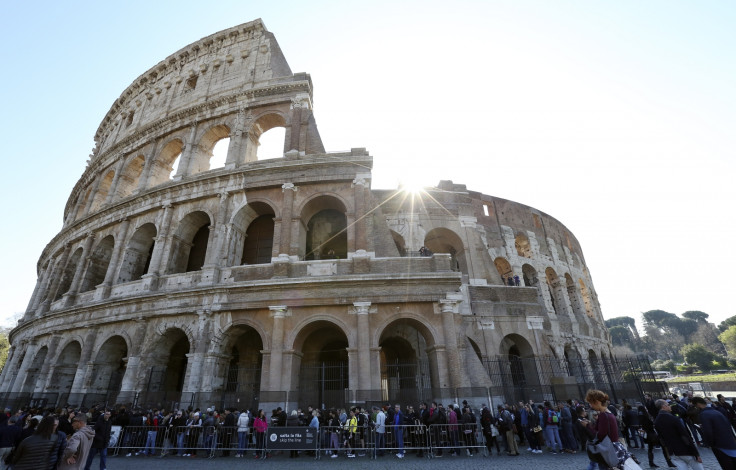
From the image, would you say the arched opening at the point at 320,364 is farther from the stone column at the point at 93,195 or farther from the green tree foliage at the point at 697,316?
the green tree foliage at the point at 697,316

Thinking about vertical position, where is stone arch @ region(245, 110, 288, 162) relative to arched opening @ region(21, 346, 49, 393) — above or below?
above

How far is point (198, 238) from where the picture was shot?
1611 cm

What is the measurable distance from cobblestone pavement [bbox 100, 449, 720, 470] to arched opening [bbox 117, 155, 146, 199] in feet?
47.8

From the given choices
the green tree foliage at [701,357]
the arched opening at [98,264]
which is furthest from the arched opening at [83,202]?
the green tree foliage at [701,357]

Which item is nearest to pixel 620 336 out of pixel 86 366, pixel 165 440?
pixel 165 440

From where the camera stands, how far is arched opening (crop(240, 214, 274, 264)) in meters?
15.1

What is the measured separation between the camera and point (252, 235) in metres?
15.6

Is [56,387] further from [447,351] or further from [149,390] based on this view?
[447,351]

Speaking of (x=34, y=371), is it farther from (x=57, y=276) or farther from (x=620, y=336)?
(x=620, y=336)

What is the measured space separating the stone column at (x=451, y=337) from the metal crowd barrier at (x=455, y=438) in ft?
6.09

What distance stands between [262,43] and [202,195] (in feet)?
31.8

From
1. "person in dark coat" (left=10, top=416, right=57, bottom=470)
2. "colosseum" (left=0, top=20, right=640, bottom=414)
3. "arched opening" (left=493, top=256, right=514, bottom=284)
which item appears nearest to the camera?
"person in dark coat" (left=10, top=416, right=57, bottom=470)

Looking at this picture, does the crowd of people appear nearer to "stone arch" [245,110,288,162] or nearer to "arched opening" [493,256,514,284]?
"arched opening" [493,256,514,284]

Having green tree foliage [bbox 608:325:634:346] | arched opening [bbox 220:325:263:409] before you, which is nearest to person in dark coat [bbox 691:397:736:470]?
arched opening [bbox 220:325:263:409]
